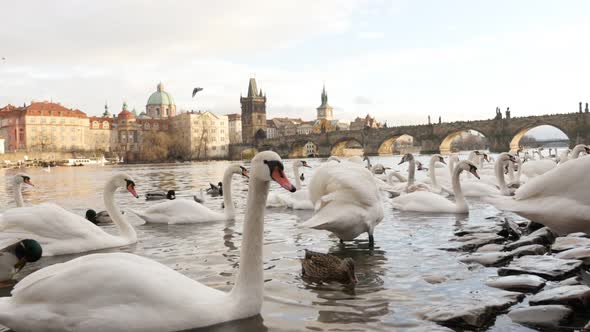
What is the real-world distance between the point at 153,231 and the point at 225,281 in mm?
3763

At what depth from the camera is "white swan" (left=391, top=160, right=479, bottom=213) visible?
921 cm

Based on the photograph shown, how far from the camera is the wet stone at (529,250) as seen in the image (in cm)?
503

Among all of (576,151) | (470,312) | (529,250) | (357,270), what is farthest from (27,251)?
(576,151)

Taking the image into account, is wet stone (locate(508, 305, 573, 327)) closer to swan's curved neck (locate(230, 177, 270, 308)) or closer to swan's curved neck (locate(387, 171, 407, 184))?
swan's curved neck (locate(230, 177, 270, 308))

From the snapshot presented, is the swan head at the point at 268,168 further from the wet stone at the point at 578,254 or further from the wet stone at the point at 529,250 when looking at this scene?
the wet stone at the point at 529,250

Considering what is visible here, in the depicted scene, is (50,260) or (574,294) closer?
(574,294)

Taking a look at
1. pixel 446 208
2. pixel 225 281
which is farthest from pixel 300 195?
pixel 225 281

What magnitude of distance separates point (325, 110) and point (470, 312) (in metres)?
189

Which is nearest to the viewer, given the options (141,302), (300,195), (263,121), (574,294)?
(141,302)

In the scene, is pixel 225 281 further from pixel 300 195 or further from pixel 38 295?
pixel 300 195

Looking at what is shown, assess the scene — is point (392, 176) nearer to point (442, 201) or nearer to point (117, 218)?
point (442, 201)

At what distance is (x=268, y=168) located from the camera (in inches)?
129

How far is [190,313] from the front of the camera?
308cm

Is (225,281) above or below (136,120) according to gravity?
below
